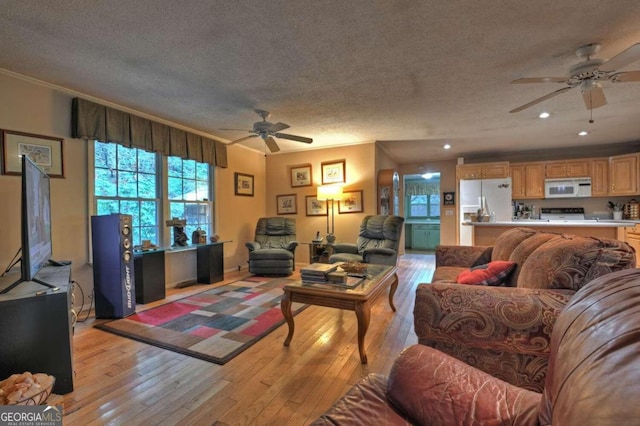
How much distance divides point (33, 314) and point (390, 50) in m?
3.03

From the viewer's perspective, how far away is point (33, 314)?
5.62 feet

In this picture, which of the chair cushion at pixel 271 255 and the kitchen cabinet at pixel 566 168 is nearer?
the chair cushion at pixel 271 255

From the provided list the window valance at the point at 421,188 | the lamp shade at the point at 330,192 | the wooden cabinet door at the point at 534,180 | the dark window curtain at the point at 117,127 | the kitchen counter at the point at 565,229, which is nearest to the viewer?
the dark window curtain at the point at 117,127

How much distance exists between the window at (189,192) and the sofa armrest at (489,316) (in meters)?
3.98

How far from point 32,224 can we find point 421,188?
8.01m

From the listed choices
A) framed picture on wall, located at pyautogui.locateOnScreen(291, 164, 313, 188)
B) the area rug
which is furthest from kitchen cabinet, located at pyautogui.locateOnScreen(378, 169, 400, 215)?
the area rug

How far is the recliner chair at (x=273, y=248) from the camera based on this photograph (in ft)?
15.6

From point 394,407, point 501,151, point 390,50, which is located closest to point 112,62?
point 390,50

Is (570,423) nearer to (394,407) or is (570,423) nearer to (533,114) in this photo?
(394,407)

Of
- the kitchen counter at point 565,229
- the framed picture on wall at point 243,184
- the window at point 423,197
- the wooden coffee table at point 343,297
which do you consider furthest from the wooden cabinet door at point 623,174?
the framed picture on wall at point 243,184

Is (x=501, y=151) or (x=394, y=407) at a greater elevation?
(x=501, y=151)

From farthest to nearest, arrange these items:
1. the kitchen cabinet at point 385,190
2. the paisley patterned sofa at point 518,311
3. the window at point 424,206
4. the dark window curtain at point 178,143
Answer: the window at point 424,206, the kitchen cabinet at point 385,190, the dark window curtain at point 178,143, the paisley patterned sofa at point 518,311

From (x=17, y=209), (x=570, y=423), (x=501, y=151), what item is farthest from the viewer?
(x=501, y=151)

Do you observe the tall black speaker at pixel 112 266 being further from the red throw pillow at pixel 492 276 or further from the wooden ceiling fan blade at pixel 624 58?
the wooden ceiling fan blade at pixel 624 58
